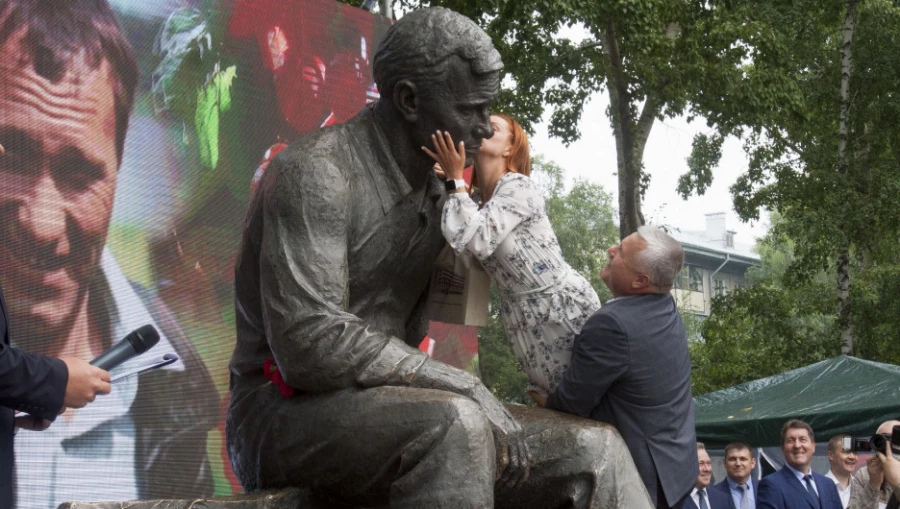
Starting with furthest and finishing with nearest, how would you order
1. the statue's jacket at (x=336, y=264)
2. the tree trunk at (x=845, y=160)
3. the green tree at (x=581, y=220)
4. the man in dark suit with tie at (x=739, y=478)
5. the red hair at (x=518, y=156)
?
the green tree at (x=581, y=220)
the tree trunk at (x=845, y=160)
the man in dark suit with tie at (x=739, y=478)
the red hair at (x=518, y=156)
the statue's jacket at (x=336, y=264)

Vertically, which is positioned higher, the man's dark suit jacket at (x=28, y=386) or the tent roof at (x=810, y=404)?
the man's dark suit jacket at (x=28, y=386)

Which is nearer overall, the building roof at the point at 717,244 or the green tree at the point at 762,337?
the green tree at the point at 762,337

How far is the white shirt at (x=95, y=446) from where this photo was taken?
19.1ft

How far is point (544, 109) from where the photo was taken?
52.2ft

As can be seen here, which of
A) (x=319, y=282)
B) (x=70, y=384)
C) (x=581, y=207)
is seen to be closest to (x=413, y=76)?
(x=319, y=282)

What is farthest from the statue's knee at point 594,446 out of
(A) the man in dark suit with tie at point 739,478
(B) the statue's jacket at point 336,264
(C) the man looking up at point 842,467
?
(C) the man looking up at point 842,467

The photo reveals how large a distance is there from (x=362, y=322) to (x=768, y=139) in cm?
1616

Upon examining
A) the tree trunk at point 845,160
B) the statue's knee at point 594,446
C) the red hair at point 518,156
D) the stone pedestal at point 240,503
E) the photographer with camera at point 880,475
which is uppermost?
the tree trunk at point 845,160

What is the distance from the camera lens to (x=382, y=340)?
2688mm

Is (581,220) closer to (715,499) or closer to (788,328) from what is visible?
(788,328)

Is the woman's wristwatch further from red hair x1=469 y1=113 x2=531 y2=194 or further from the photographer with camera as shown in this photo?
the photographer with camera

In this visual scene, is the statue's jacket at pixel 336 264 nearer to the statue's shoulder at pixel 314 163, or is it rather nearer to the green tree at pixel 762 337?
the statue's shoulder at pixel 314 163

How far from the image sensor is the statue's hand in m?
2.71

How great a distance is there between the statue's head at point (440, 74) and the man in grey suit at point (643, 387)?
60 cm
